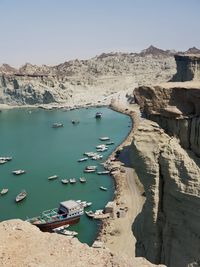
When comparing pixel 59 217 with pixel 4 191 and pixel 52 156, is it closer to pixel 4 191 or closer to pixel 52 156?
pixel 4 191

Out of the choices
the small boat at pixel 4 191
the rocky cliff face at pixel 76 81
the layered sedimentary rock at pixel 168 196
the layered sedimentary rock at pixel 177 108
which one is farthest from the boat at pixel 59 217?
the rocky cliff face at pixel 76 81

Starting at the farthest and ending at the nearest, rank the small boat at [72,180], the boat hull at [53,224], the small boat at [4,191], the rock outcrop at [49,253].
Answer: the small boat at [72,180] < the small boat at [4,191] < the boat hull at [53,224] < the rock outcrop at [49,253]

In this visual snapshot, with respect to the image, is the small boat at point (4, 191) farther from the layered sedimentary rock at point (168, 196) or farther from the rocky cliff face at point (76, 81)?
the rocky cliff face at point (76, 81)

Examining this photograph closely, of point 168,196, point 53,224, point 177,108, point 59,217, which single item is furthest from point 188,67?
point 168,196

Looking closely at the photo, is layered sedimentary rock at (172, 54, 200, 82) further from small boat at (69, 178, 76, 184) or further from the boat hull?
the boat hull

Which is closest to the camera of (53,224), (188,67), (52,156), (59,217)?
(53,224)

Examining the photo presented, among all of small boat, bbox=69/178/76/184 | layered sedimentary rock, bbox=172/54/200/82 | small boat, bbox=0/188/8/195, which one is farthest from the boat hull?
layered sedimentary rock, bbox=172/54/200/82
